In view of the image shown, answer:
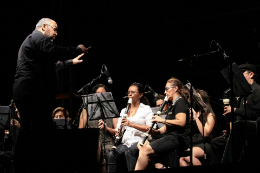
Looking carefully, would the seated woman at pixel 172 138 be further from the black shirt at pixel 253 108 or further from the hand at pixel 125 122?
the black shirt at pixel 253 108

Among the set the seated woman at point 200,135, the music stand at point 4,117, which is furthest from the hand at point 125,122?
the music stand at point 4,117

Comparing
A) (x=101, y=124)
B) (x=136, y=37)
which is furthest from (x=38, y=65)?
(x=136, y=37)

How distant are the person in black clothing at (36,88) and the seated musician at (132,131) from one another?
4.32 feet

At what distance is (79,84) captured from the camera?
22.5ft

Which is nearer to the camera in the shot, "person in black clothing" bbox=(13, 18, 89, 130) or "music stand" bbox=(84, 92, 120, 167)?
"person in black clothing" bbox=(13, 18, 89, 130)

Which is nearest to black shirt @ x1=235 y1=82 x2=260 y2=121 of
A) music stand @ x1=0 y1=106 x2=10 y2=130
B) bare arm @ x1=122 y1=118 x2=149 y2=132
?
bare arm @ x1=122 y1=118 x2=149 y2=132

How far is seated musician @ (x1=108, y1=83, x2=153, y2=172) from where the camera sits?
173 inches

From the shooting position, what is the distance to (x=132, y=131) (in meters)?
4.71

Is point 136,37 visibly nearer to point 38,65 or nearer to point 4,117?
point 4,117

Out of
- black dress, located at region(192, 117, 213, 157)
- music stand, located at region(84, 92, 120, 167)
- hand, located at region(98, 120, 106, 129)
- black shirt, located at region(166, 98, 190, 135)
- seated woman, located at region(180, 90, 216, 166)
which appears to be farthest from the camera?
hand, located at region(98, 120, 106, 129)

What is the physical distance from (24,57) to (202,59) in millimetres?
4386

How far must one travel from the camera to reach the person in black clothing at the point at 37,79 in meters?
3.27

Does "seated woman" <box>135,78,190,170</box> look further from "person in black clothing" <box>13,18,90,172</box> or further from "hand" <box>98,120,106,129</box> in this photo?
"person in black clothing" <box>13,18,90,172</box>

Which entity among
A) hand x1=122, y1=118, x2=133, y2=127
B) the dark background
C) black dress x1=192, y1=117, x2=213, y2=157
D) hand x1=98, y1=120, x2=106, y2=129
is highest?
the dark background
